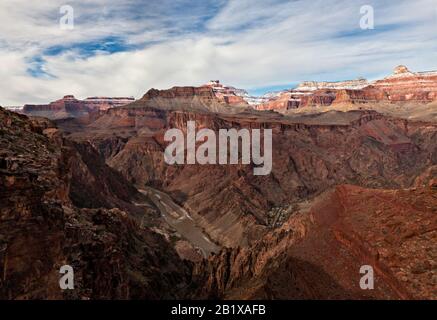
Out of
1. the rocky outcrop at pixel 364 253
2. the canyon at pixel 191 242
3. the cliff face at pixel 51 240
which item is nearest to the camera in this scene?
the cliff face at pixel 51 240

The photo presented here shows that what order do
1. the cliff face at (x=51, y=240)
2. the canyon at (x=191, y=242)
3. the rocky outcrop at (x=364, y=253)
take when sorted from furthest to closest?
the rocky outcrop at (x=364, y=253), the canyon at (x=191, y=242), the cliff face at (x=51, y=240)

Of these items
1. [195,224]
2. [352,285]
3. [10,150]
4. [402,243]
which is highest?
[10,150]

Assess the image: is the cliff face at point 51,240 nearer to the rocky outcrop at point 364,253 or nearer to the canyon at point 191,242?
the canyon at point 191,242

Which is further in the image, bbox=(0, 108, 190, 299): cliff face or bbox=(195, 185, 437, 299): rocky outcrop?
bbox=(195, 185, 437, 299): rocky outcrop

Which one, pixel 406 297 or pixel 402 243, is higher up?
pixel 402 243

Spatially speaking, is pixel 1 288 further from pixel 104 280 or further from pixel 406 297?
pixel 406 297

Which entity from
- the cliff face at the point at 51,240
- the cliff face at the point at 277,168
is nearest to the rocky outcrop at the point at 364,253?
the cliff face at the point at 51,240

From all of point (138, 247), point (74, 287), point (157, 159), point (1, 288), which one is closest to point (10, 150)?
point (1, 288)

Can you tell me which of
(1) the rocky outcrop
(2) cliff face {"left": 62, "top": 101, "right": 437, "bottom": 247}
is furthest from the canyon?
(2) cliff face {"left": 62, "top": 101, "right": 437, "bottom": 247}

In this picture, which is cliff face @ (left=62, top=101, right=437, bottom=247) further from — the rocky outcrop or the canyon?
the rocky outcrop
